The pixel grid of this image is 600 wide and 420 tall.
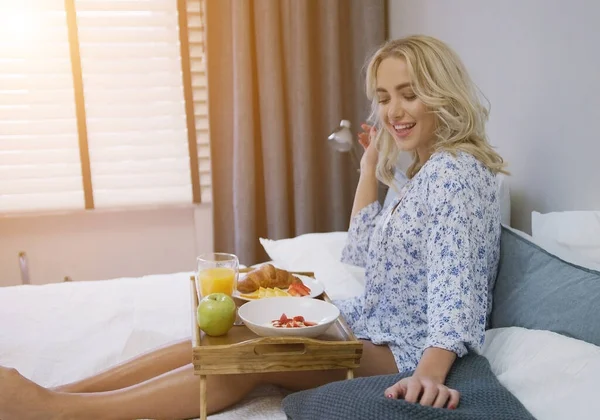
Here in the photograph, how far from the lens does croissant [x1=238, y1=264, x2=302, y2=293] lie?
1.59 metres

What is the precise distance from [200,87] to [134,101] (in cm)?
35

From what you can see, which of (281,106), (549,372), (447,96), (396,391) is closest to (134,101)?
(281,106)

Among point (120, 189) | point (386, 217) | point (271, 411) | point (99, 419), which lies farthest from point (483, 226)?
point (120, 189)

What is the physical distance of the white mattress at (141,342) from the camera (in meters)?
1.02

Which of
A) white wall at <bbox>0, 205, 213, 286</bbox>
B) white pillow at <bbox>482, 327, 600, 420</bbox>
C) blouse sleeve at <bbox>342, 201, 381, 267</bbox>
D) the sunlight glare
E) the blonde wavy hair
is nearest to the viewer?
white pillow at <bbox>482, 327, 600, 420</bbox>

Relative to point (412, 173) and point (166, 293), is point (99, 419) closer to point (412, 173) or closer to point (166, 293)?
point (166, 293)

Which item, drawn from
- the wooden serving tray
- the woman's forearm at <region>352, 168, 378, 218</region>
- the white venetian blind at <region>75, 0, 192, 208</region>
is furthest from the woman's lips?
the white venetian blind at <region>75, 0, 192, 208</region>

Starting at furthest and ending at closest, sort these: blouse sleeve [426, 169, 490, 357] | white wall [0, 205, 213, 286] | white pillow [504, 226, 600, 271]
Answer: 1. white wall [0, 205, 213, 286]
2. white pillow [504, 226, 600, 271]
3. blouse sleeve [426, 169, 490, 357]

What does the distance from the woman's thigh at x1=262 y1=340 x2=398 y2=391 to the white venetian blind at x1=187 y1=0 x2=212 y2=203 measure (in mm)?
1885

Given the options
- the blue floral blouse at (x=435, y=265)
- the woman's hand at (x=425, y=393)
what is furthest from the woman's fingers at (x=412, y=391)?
the blue floral blouse at (x=435, y=265)

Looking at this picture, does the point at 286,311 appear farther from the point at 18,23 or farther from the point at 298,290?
the point at 18,23

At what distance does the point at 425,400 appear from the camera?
106 cm

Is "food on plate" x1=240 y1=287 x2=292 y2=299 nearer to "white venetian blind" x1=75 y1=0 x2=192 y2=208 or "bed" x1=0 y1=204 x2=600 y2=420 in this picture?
"bed" x1=0 y1=204 x2=600 y2=420

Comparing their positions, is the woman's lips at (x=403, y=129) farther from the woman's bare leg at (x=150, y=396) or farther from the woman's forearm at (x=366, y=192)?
the woman's bare leg at (x=150, y=396)
